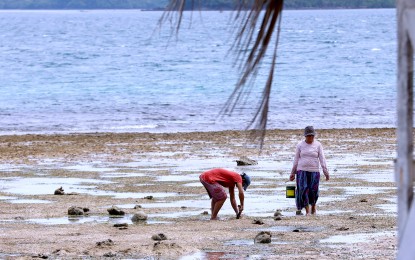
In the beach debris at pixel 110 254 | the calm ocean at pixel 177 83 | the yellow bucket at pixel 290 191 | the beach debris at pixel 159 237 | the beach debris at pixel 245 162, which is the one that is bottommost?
the calm ocean at pixel 177 83

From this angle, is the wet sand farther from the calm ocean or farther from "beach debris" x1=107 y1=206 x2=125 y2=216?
the calm ocean

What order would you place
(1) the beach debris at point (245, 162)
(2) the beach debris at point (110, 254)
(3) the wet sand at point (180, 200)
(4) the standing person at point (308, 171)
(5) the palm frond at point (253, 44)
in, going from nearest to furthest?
(5) the palm frond at point (253, 44), (2) the beach debris at point (110, 254), (3) the wet sand at point (180, 200), (4) the standing person at point (308, 171), (1) the beach debris at point (245, 162)

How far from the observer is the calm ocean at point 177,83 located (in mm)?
31125

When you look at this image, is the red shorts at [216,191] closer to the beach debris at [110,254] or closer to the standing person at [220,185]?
the standing person at [220,185]

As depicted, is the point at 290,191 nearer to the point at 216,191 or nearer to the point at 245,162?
the point at 216,191

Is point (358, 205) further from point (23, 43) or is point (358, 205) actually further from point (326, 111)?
point (23, 43)

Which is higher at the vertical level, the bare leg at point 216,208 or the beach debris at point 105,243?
the beach debris at point 105,243

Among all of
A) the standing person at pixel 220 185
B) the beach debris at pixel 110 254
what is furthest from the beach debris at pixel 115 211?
the beach debris at pixel 110 254

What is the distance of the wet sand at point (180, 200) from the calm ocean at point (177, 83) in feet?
4.89

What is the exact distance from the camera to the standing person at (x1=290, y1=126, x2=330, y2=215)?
13625 mm

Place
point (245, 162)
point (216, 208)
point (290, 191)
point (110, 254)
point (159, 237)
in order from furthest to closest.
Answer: point (245, 162) < point (290, 191) < point (216, 208) < point (159, 237) < point (110, 254)

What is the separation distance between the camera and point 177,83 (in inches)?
2147

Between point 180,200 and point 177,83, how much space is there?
3944 cm

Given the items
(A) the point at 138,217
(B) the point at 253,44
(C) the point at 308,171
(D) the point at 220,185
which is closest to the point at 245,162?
(C) the point at 308,171
